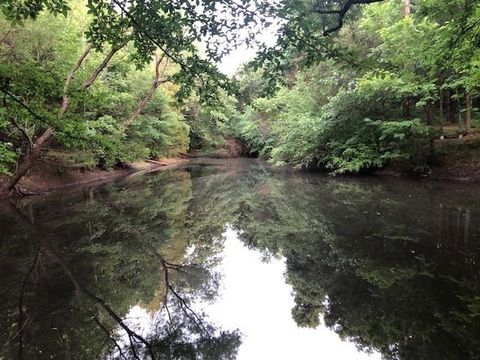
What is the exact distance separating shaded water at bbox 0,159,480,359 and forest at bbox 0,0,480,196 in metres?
2.21

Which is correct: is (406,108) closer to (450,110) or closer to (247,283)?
(450,110)

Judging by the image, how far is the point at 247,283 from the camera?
5.65 meters

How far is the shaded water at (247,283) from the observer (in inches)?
152

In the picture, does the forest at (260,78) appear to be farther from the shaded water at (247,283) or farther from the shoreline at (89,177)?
the shaded water at (247,283)

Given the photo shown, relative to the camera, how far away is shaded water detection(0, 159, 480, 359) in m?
3.86

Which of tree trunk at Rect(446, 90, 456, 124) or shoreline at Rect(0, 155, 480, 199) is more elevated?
tree trunk at Rect(446, 90, 456, 124)

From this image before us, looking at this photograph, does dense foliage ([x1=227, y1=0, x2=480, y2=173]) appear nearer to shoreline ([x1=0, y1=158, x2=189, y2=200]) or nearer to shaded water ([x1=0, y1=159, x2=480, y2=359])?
shaded water ([x1=0, y1=159, x2=480, y2=359])

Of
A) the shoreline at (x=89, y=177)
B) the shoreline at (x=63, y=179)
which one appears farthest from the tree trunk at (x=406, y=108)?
the shoreline at (x=63, y=179)

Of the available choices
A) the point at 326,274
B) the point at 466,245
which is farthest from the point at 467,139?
the point at 326,274

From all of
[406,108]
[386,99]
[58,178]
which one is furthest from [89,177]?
[406,108]

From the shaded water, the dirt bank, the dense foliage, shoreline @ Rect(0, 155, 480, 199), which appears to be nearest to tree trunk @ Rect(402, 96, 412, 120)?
the dense foliage

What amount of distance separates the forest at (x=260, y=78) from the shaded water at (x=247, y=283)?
7.25 feet

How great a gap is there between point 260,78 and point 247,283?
146 inches

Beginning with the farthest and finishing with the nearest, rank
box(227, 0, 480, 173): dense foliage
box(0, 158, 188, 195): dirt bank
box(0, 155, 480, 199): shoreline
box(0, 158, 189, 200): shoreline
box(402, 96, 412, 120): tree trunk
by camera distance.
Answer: box(402, 96, 412, 120): tree trunk
box(0, 158, 188, 195): dirt bank
box(0, 158, 189, 200): shoreline
box(0, 155, 480, 199): shoreline
box(227, 0, 480, 173): dense foliage
